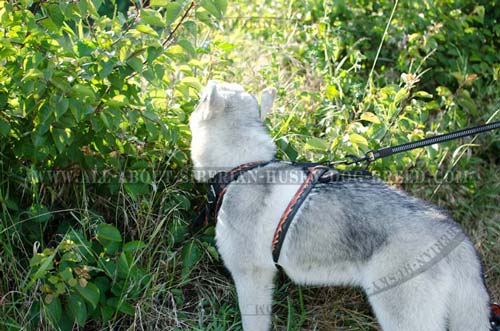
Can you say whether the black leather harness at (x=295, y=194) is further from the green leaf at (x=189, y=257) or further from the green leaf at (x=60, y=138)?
the green leaf at (x=60, y=138)

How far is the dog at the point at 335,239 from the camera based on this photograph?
274 centimetres

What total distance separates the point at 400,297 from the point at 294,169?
3.00 feet

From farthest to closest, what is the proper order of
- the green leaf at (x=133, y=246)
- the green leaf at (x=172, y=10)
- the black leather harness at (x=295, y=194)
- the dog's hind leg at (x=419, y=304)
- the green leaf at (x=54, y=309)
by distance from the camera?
the green leaf at (x=133, y=246), the green leaf at (x=54, y=309), the black leather harness at (x=295, y=194), the green leaf at (x=172, y=10), the dog's hind leg at (x=419, y=304)

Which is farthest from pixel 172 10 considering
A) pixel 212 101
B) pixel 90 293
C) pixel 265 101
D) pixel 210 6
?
pixel 90 293

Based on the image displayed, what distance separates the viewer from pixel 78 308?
3174 millimetres

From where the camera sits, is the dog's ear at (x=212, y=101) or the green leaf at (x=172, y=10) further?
the dog's ear at (x=212, y=101)

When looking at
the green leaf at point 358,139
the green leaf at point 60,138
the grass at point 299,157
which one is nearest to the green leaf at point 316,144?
the grass at point 299,157

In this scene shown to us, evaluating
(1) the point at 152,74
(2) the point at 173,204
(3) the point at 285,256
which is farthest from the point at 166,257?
(1) the point at 152,74

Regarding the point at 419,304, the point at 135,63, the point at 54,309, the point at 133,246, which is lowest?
the point at 54,309

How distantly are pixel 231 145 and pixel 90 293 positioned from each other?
111cm

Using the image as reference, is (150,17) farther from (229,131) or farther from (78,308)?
(78,308)

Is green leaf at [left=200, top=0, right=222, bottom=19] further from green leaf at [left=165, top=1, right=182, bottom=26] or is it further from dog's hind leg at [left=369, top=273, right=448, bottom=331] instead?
dog's hind leg at [left=369, top=273, right=448, bottom=331]

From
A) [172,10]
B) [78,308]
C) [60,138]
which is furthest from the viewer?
[60,138]

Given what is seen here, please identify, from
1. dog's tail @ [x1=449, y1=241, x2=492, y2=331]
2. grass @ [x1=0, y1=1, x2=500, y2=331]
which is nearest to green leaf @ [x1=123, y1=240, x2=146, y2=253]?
grass @ [x1=0, y1=1, x2=500, y2=331]
